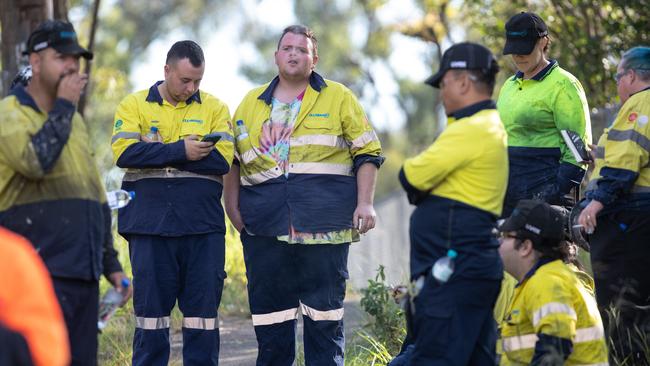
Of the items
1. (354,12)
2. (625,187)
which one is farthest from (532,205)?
(354,12)

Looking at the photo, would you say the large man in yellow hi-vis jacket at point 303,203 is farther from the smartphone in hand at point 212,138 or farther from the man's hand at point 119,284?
the man's hand at point 119,284

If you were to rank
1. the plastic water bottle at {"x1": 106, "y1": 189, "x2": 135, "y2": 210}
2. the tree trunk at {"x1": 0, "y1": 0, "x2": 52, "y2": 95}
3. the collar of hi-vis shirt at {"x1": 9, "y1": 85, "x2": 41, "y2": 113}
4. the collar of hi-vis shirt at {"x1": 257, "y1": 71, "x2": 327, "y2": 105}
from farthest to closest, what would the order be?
the tree trunk at {"x1": 0, "y1": 0, "x2": 52, "y2": 95}
the collar of hi-vis shirt at {"x1": 257, "y1": 71, "x2": 327, "y2": 105}
the plastic water bottle at {"x1": 106, "y1": 189, "x2": 135, "y2": 210}
the collar of hi-vis shirt at {"x1": 9, "y1": 85, "x2": 41, "y2": 113}

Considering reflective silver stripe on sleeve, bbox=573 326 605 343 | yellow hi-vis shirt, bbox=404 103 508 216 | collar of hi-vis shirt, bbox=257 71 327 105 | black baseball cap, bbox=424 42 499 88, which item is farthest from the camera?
collar of hi-vis shirt, bbox=257 71 327 105

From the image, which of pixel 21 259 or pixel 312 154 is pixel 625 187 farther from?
pixel 21 259

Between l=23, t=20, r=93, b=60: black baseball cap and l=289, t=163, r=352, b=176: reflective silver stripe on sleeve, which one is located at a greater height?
l=23, t=20, r=93, b=60: black baseball cap

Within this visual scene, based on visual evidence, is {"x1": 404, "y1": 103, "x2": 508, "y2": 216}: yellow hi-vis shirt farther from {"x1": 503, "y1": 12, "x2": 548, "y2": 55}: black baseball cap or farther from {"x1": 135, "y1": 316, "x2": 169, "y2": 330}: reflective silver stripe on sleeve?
{"x1": 135, "y1": 316, "x2": 169, "y2": 330}: reflective silver stripe on sleeve

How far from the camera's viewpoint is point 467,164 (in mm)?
5594

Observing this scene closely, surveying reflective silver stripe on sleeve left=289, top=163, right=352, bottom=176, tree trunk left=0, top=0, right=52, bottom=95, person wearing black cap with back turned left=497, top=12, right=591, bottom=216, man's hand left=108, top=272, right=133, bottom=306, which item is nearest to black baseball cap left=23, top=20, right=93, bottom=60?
man's hand left=108, top=272, right=133, bottom=306

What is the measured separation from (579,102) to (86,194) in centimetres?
318

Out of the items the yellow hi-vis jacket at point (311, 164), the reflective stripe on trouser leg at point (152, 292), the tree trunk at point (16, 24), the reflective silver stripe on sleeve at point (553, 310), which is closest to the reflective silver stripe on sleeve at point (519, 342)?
the reflective silver stripe on sleeve at point (553, 310)

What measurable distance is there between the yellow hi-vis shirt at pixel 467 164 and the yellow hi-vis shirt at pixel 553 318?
50 centimetres

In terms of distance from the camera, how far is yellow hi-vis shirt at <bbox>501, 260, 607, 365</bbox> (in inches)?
228

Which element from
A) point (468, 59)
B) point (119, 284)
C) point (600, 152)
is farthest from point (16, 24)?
point (468, 59)

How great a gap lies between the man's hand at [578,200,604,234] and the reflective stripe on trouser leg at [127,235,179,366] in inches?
94.9
